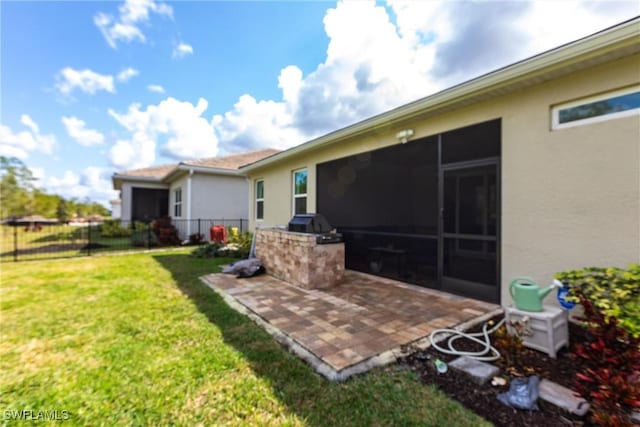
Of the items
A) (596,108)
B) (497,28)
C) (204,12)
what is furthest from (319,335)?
(204,12)

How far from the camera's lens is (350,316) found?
3.47 m

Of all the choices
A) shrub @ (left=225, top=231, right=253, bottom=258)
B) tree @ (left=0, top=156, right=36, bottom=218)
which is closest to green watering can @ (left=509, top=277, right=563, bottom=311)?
shrub @ (left=225, top=231, right=253, bottom=258)

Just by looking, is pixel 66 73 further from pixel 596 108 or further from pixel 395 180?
pixel 596 108

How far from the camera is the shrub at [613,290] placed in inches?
82.8

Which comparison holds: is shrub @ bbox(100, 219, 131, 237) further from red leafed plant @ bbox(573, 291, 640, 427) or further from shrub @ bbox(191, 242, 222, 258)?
red leafed plant @ bbox(573, 291, 640, 427)

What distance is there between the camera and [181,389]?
2109 mm

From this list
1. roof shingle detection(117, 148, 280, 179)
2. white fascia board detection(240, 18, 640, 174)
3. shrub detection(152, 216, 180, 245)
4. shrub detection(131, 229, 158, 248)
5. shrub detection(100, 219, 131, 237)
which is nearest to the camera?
white fascia board detection(240, 18, 640, 174)

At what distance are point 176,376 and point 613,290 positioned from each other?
3.92 meters

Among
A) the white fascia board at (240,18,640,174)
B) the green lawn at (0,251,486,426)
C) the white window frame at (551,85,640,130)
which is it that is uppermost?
the white fascia board at (240,18,640,174)

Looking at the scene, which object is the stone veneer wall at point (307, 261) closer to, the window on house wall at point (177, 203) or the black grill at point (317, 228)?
the black grill at point (317, 228)

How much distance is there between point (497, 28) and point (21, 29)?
1103 centimetres

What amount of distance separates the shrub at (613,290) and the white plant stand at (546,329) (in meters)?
0.28

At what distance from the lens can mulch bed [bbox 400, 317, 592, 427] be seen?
173cm

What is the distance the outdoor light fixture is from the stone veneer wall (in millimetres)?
2281
